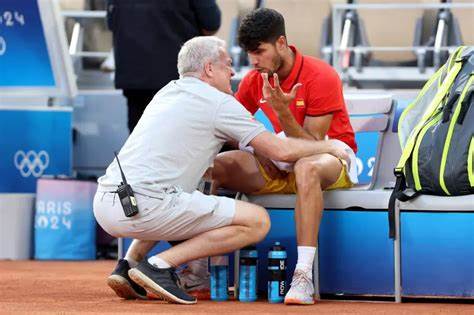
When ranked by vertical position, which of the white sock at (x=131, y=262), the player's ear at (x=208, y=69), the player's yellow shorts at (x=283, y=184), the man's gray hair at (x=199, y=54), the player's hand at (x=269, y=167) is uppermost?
the man's gray hair at (x=199, y=54)

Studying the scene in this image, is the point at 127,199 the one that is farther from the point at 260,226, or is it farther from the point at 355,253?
the point at 355,253

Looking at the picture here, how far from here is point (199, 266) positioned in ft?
19.6

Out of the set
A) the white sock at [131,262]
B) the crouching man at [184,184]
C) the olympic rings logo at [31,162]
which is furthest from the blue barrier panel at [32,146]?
the crouching man at [184,184]

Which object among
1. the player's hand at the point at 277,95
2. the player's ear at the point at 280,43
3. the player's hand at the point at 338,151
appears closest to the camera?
the player's hand at the point at 277,95

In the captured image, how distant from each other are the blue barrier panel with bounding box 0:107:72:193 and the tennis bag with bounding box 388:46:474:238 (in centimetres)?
438

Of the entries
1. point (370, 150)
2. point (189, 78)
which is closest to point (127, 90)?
point (370, 150)

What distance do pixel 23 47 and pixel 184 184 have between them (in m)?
4.46

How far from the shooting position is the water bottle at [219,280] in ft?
19.1

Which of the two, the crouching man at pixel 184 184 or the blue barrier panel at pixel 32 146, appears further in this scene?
the blue barrier panel at pixel 32 146

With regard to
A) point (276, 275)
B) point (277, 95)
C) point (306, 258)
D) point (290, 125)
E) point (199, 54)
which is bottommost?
point (276, 275)

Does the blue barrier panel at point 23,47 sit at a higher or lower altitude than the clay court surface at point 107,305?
higher

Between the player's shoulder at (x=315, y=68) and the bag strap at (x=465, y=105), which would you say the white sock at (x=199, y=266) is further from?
the bag strap at (x=465, y=105)

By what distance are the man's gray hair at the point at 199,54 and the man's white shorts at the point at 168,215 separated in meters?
0.57

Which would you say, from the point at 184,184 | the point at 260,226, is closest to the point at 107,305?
the point at 184,184
